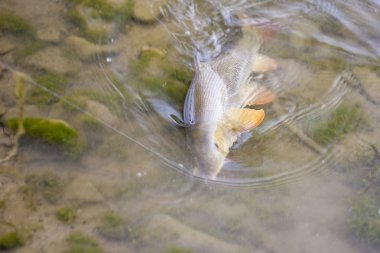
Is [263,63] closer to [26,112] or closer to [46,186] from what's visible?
[26,112]

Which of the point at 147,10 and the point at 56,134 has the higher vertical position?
the point at 147,10

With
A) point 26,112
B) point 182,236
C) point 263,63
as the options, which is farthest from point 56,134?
point 263,63

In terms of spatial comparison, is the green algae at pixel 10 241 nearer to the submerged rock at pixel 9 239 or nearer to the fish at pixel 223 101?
the submerged rock at pixel 9 239

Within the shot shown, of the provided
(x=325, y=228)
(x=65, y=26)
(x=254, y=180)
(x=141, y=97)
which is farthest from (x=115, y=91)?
(x=325, y=228)

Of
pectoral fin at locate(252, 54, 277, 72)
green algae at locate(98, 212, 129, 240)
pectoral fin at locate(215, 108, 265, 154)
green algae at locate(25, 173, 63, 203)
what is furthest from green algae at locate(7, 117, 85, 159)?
pectoral fin at locate(252, 54, 277, 72)

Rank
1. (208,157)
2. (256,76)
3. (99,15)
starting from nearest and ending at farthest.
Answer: (208,157) < (256,76) < (99,15)

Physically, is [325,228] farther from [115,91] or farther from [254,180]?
[115,91]

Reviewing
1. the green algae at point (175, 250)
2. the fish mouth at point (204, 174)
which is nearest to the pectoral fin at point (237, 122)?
the fish mouth at point (204, 174)
